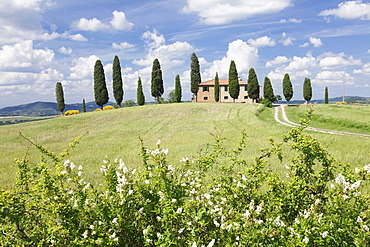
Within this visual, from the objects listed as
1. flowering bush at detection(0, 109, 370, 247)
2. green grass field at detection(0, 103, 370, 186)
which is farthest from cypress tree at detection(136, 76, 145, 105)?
flowering bush at detection(0, 109, 370, 247)

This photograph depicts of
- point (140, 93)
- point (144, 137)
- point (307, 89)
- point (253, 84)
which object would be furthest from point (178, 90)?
point (144, 137)

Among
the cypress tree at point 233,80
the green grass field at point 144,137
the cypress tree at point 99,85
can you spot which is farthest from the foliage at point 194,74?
the cypress tree at point 99,85

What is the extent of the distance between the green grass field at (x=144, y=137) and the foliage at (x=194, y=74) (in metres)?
23.4

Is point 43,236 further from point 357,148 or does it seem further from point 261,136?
point 261,136

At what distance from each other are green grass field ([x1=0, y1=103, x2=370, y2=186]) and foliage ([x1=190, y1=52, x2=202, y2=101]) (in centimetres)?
2339

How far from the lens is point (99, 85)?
177 feet

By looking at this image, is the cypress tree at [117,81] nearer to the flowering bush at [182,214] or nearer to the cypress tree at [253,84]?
the cypress tree at [253,84]

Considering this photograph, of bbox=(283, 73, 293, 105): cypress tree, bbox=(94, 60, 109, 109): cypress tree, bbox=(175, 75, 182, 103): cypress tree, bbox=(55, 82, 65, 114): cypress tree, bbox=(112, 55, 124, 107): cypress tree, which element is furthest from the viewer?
bbox=(175, 75, 182, 103): cypress tree

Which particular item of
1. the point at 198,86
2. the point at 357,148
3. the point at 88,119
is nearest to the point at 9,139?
the point at 88,119

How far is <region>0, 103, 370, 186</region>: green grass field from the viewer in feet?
44.6

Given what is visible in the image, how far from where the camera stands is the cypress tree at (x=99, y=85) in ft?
177

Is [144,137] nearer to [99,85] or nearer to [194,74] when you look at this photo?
[99,85]

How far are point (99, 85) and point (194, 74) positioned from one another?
26.3 m

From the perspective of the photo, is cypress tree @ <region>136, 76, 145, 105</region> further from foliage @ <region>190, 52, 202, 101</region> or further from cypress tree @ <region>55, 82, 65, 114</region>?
cypress tree @ <region>55, 82, 65, 114</region>
